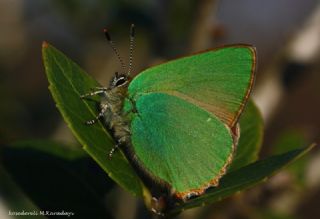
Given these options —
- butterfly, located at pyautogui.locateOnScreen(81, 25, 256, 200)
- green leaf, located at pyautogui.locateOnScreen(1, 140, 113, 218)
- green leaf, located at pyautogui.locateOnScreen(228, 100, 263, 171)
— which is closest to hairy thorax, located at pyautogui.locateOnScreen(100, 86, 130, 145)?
butterfly, located at pyautogui.locateOnScreen(81, 25, 256, 200)

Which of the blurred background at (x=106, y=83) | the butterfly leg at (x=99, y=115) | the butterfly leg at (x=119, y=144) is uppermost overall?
the butterfly leg at (x=99, y=115)

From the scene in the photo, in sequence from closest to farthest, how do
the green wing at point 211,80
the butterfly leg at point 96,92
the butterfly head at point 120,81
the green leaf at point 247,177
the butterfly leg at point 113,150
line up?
the green leaf at point 247,177
the butterfly leg at point 113,150
the butterfly leg at point 96,92
the green wing at point 211,80
the butterfly head at point 120,81

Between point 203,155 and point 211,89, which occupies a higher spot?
point 211,89

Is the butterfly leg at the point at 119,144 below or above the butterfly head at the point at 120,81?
below

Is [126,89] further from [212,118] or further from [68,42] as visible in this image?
[68,42]

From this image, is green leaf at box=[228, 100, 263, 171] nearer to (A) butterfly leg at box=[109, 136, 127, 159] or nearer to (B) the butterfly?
(B) the butterfly

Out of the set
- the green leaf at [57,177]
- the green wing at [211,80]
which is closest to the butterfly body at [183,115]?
the green wing at [211,80]

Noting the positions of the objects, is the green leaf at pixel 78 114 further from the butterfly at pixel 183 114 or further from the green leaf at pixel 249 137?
the green leaf at pixel 249 137

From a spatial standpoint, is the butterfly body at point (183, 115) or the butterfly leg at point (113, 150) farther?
the butterfly body at point (183, 115)

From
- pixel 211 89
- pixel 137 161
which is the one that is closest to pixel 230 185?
pixel 137 161
